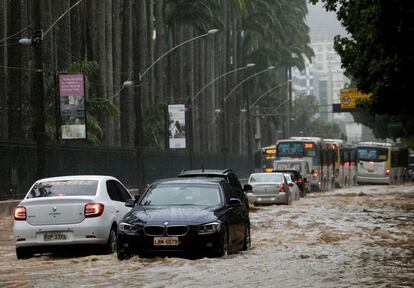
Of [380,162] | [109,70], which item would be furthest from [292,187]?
[380,162]

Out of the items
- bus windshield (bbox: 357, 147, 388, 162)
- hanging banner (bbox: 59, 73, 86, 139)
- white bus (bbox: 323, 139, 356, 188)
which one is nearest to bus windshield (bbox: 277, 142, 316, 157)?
white bus (bbox: 323, 139, 356, 188)

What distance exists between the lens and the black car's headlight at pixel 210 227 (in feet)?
53.8

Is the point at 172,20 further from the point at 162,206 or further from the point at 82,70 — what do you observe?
the point at 162,206

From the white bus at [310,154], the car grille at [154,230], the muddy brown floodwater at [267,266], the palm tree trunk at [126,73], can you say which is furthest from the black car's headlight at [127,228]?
the palm tree trunk at [126,73]

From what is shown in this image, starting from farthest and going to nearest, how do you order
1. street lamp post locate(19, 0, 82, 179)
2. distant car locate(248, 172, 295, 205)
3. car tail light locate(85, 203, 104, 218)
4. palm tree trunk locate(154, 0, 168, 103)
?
palm tree trunk locate(154, 0, 168, 103), distant car locate(248, 172, 295, 205), street lamp post locate(19, 0, 82, 179), car tail light locate(85, 203, 104, 218)

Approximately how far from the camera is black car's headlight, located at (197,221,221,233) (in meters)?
16.4

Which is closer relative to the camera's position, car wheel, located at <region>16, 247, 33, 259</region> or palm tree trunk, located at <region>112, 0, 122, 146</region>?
car wheel, located at <region>16, 247, 33, 259</region>

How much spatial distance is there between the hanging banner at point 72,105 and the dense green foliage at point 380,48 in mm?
8740

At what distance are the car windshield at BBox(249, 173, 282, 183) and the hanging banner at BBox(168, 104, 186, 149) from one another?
1818 cm

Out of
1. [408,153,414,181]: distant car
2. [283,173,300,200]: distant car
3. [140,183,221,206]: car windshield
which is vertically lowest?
[408,153,414,181]: distant car

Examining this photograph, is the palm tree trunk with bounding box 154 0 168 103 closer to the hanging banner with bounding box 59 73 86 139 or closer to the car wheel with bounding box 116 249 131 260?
the hanging banner with bounding box 59 73 86 139

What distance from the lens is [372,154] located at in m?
76.6

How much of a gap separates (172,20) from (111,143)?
21843mm

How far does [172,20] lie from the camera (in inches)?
3135
